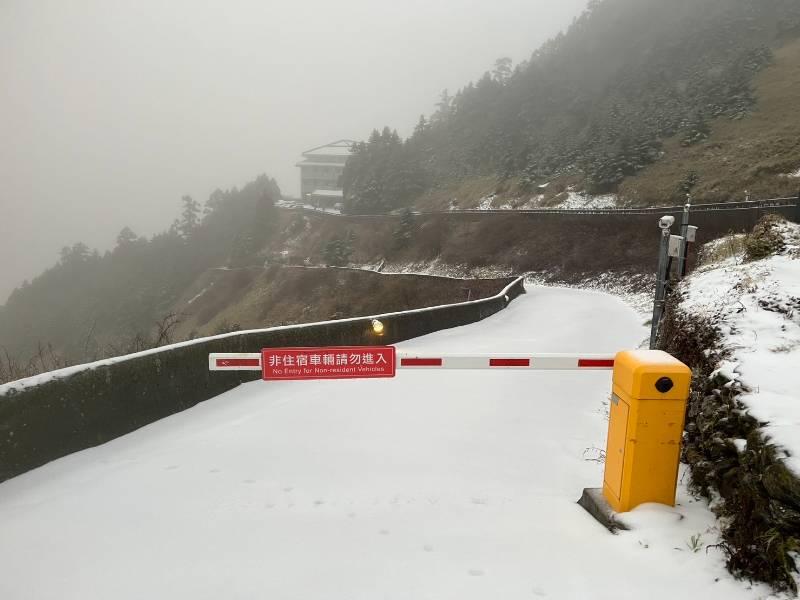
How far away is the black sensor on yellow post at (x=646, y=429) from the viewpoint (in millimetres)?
3254

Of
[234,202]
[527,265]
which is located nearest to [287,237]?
[234,202]

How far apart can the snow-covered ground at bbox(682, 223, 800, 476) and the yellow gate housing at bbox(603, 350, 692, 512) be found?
0.43 m

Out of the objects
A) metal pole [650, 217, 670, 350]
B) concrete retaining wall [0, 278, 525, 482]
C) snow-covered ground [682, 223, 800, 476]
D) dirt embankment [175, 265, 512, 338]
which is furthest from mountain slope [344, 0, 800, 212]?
concrete retaining wall [0, 278, 525, 482]

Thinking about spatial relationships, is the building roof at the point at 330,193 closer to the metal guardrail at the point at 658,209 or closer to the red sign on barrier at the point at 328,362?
the metal guardrail at the point at 658,209

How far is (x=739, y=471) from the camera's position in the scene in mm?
2998

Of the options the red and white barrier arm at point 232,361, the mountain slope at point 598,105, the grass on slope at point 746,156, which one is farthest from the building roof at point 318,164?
the red and white barrier arm at point 232,361

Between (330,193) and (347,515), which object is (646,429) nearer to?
(347,515)

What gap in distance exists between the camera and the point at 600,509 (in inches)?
143

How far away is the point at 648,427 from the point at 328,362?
2.70 meters

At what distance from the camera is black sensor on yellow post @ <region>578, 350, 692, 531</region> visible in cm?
325

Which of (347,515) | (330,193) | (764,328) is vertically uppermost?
(330,193)

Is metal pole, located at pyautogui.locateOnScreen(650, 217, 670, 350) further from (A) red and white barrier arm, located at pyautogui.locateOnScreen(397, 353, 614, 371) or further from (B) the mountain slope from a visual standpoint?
(B) the mountain slope

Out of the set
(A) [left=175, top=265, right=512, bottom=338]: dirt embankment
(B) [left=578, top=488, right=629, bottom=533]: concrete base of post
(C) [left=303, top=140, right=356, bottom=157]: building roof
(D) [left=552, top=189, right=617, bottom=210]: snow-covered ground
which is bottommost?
(A) [left=175, top=265, right=512, bottom=338]: dirt embankment

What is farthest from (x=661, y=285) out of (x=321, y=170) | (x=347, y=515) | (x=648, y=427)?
(x=321, y=170)
